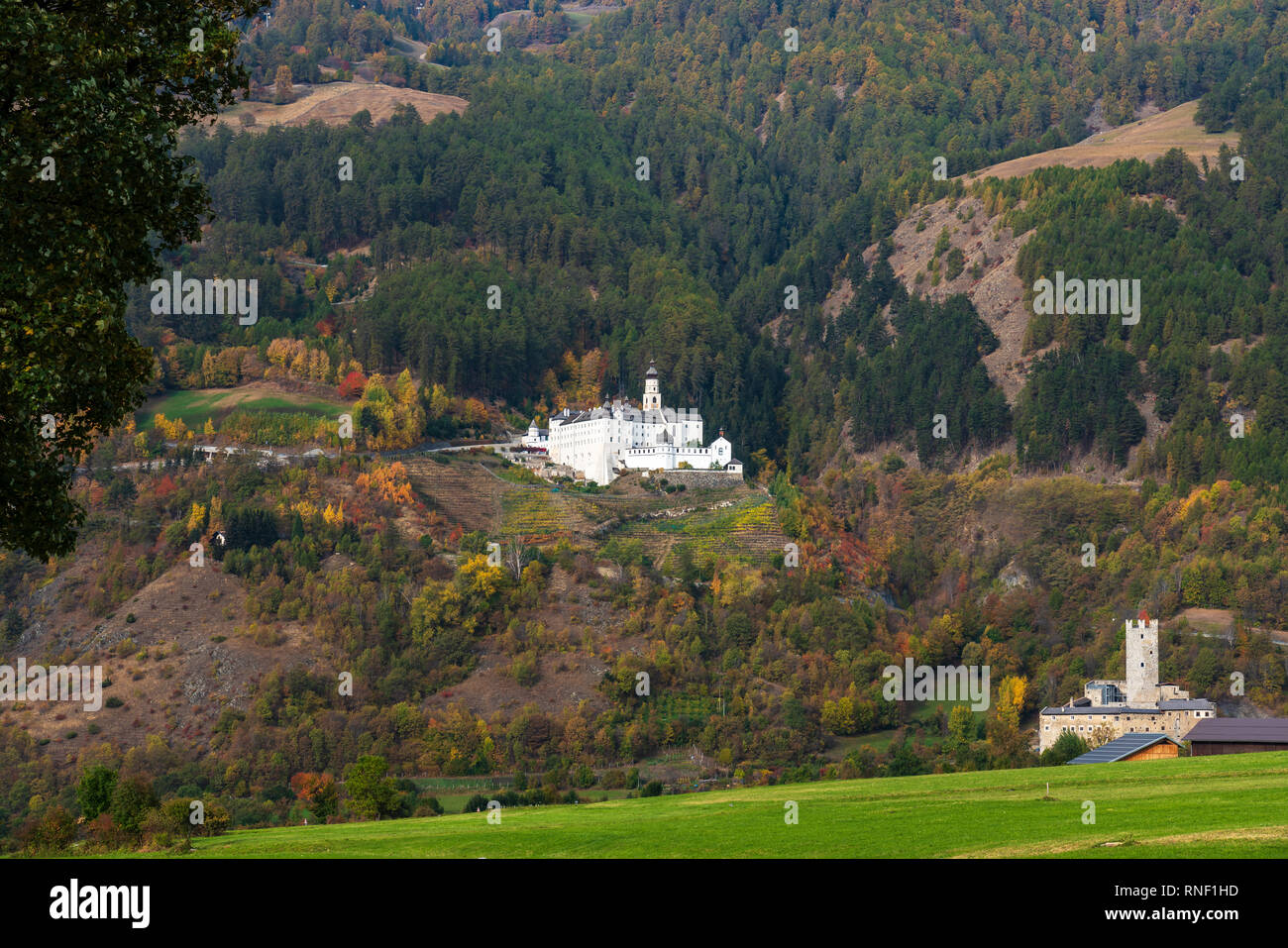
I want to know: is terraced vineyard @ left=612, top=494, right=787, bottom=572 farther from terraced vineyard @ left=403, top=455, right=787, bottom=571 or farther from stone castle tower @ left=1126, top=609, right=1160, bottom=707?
stone castle tower @ left=1126, top=609, right=1160, bottom=707

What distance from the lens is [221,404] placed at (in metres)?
180

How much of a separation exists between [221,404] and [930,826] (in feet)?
478

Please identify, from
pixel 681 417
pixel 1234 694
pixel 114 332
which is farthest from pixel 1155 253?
pixel 114 332

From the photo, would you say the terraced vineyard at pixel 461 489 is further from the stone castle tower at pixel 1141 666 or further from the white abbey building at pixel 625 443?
the stone castle tower at pixel 1141 666

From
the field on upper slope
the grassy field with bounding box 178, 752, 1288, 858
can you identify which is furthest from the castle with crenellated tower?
the field on upper slope

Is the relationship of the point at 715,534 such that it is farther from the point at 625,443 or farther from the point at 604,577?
the point at 625,443

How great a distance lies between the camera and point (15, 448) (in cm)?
2888

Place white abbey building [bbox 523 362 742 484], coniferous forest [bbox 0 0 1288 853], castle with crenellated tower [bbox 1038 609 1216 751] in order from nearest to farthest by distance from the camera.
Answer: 1. castle with crenellated tower [bbox 1038 609 1216 751]
2. coniferous forest [bbox 0 0 1288 853]
3. white abbey building [bbox 523 362 742 484]

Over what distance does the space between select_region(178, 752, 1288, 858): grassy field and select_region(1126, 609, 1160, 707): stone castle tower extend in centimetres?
4855

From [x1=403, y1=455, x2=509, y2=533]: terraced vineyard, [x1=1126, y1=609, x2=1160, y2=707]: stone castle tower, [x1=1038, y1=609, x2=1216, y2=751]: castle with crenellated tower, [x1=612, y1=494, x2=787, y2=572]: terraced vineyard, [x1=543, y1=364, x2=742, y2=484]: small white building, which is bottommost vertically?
[x1=1038, y1=609, x2=1216, y2=751]: castle with crenellated tower

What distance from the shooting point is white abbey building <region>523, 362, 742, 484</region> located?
6732 inches

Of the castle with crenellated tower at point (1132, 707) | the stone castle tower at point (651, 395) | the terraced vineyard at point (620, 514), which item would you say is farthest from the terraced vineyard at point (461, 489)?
the castle with crenellated tower at point (1132, 707)

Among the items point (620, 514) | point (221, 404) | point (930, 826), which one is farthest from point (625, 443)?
point (930, 826)

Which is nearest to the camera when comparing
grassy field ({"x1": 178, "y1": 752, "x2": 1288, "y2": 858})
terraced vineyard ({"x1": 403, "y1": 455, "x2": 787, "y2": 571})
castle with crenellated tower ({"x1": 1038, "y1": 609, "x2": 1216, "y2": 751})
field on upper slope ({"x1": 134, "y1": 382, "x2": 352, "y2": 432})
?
grassy field ({"x1": 178, "y1": 752, "x2": 1288, "y2": 858})
